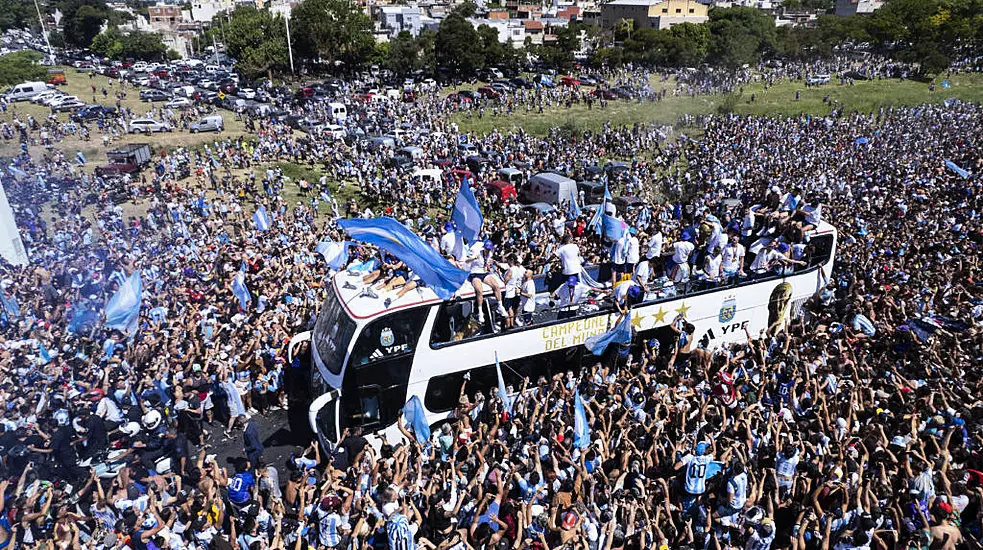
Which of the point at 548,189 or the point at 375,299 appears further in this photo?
the point at 548,189

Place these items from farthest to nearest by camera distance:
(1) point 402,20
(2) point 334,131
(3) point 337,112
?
1. (1) point 402,20
2. (3) point 337,112
3. (2) point 334,131

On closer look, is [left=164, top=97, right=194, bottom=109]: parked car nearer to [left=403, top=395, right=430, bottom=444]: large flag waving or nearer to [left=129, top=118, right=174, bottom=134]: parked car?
[left=129, top=118, right=174, bottom=134]: parked car

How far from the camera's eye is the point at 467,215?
1140cm

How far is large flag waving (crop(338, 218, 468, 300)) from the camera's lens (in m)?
9.31

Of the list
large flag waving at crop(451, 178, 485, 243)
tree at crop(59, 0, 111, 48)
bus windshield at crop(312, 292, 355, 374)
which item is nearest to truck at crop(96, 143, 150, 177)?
large flag waving at crop(451, 178, 485, 243)

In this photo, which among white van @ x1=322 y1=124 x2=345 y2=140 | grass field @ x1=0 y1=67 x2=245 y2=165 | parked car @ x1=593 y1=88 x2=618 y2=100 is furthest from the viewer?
parked car @ x1=593 y1=88 x2=618 y2=100

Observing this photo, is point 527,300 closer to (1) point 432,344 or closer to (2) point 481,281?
(2) point 481,281

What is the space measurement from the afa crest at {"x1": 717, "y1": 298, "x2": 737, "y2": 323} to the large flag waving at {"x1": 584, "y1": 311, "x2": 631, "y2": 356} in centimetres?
199

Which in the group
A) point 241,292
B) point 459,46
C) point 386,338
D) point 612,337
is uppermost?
point 459,46

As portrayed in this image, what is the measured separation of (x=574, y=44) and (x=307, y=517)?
6747 centimetres

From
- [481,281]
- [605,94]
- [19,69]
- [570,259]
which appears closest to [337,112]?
[605,94]

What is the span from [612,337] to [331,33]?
58.5 meters

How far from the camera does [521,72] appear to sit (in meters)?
67.6

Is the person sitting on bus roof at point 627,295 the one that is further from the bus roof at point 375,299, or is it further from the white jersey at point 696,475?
the white jersey at point 696,475
